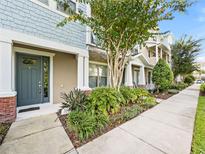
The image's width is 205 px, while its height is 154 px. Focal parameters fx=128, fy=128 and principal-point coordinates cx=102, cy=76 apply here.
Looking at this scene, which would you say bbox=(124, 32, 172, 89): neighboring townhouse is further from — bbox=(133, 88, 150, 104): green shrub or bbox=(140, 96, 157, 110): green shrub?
bbox=(140, 96, 157, 110): green shrub

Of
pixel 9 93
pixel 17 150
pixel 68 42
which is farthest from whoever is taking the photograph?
pixel 68 42

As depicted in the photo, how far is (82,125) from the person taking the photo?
3734mm

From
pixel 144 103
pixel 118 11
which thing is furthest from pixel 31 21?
pixel 144 103

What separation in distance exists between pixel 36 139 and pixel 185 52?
21647 millimetres

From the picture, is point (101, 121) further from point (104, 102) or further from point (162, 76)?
point (162, 76)

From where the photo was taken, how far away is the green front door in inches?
239

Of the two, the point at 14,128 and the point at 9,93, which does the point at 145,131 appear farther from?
the point at 9,93

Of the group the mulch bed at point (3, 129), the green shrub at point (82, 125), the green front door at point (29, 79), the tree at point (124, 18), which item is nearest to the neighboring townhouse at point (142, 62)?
the tree at point (124, 18)

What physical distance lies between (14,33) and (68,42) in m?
2.45

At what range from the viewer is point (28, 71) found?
635 centimetres

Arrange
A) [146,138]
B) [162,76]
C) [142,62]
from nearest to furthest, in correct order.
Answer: [146,138]
[162,76]
[142,62]

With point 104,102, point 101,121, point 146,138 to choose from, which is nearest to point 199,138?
point 146,138

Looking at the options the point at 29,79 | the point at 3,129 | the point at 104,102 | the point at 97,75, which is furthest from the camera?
the point at 97,75

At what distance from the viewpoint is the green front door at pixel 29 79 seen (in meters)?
6.06
